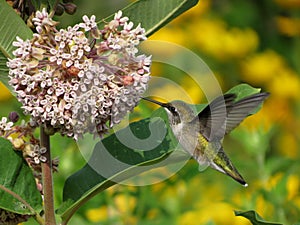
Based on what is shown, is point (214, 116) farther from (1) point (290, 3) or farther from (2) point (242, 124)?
(1) point (290, 3)

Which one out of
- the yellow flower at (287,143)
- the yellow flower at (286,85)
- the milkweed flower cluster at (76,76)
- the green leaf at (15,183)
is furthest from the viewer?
the yellow flower at (286,85)

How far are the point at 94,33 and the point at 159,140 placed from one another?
30 cm

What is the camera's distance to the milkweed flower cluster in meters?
1.42

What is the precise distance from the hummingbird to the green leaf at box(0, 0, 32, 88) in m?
0.33

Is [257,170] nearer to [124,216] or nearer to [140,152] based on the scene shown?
[124,216]

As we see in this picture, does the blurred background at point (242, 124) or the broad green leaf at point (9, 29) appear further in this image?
the blurred background at point (242, 124)

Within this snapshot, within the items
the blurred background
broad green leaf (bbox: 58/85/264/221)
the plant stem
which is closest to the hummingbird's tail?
broad green leaf (bbox: 58/85/264/221)

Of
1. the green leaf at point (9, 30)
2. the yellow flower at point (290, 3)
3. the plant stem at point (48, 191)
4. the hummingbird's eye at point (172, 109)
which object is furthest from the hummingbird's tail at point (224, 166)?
the yellow flower at point (290, 3)

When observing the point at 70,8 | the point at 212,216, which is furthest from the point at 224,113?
the point at 212,216

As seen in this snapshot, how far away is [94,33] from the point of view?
1.47 metres

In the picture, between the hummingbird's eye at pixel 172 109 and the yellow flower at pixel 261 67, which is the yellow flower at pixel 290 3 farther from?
the hummingbird's eye at pixel 172 109

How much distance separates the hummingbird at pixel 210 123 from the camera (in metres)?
1.75

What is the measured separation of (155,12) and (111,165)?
340 mm

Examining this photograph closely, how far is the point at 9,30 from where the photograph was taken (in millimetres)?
1504
